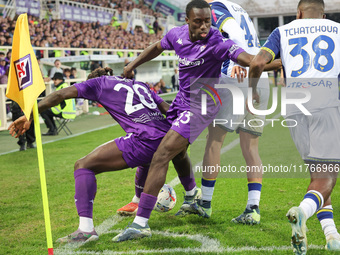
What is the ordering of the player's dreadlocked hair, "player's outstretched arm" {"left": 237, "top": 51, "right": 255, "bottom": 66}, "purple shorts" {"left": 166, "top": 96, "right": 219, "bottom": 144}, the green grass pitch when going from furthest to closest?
the player's dreadlocked hair, "purple shorts" {"left": 166, "top": 96, "right": 219, "bottom": 144}, the green grass pitch, "player's outstretched arm" {"left": 237, "top": 51, "right": 255, "bottom": 66}

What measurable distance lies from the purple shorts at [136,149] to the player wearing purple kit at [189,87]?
0.20 meters

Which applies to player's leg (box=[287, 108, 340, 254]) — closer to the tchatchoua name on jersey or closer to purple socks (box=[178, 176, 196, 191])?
the tchatchoua name on jersey

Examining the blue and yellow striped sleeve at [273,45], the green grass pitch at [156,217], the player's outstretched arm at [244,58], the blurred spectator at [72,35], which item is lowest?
the green grass pitch at [156,217]

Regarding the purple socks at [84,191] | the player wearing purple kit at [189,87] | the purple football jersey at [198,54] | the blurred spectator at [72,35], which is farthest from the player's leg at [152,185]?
the blurred spectator at [72,35]

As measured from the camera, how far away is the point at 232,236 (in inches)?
160

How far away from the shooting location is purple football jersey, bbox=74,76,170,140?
424cm

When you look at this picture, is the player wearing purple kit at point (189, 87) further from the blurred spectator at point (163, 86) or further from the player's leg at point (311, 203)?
the blurred spectator at point (163, 86)

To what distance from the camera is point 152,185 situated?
393 centimetres

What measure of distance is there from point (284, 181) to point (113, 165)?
10.1 ft

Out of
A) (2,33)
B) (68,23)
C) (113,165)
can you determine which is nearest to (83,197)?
(113,165)

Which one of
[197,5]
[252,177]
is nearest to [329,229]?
[252,177]

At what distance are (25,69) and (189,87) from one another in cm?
147

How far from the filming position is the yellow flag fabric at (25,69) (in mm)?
3490

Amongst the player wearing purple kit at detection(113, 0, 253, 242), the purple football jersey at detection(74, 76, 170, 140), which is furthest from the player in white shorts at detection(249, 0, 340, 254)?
the purple football jersey at detection(74, 76, 170, 140)
